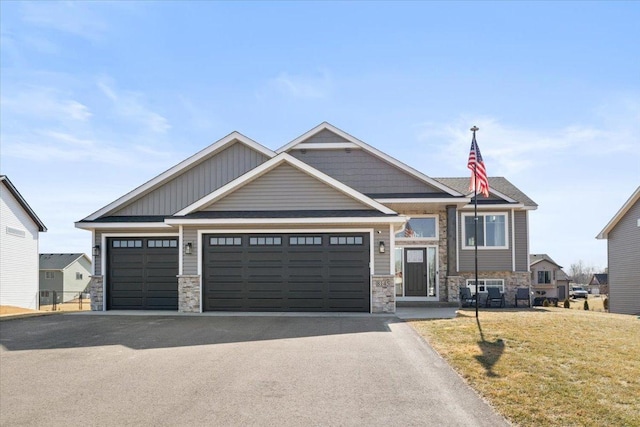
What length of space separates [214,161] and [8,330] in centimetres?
860

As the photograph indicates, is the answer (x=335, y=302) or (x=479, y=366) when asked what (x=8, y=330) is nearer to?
(x=335, y=302)

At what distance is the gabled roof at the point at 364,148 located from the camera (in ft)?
65.4

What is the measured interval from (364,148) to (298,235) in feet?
18.2

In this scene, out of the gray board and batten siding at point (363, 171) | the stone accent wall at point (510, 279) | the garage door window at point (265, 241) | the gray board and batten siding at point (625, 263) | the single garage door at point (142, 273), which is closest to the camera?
the garage door window at point (265, 241)

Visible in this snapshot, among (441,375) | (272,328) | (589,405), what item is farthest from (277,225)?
(589,405)

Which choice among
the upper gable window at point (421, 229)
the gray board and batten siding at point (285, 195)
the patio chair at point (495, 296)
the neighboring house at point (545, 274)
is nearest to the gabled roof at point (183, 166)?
the gray board and batten siding at point (285, 195)

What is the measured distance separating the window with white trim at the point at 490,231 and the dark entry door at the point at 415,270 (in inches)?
88.2

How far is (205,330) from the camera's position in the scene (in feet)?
42.7

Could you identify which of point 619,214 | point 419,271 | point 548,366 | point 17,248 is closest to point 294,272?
point 419,271

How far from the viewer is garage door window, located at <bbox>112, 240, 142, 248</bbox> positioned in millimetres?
18344

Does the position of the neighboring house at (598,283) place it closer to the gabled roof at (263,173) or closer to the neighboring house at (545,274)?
the neighboring house at (545,274)

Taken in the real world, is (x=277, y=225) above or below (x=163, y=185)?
below

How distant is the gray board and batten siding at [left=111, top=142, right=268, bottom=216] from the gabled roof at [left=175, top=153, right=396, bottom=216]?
2571 mm

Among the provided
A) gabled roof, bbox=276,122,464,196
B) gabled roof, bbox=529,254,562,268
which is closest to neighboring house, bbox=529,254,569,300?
gabled roof, bbox=529,254,562,268
